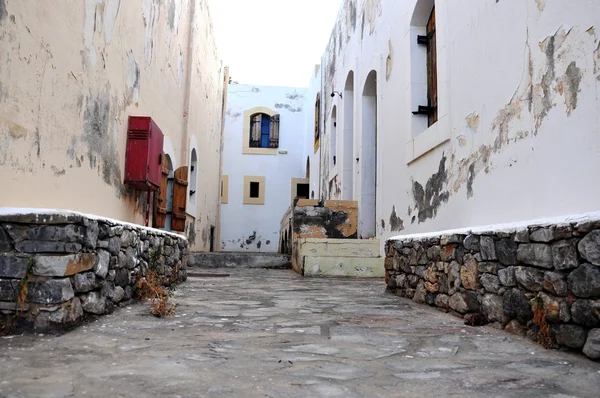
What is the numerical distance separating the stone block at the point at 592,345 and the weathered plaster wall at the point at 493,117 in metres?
0.84

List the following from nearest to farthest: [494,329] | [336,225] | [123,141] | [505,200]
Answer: [494,329] < [505,200] < [123,141] < [336,225]

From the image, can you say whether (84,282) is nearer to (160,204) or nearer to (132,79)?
(132,79)

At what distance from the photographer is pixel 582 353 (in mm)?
2029

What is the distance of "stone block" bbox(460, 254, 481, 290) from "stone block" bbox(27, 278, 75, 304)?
2384 millimetres

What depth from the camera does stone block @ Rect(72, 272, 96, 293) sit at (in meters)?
2.49

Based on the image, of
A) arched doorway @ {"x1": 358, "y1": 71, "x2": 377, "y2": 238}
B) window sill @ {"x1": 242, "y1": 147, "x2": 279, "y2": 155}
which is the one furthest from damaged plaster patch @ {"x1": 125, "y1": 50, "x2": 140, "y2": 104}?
window sill @ {"x1": 242, "y1": 147, "x2": 279, "y2": 155}

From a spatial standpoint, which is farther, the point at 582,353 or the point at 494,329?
the point at 494,329

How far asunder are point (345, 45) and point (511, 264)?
30.5 ft

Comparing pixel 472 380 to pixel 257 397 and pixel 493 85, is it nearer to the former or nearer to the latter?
pixel 257 397

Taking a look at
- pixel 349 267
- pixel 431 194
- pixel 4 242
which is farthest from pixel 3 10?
pixel 349 267

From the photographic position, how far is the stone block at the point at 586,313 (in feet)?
6.32

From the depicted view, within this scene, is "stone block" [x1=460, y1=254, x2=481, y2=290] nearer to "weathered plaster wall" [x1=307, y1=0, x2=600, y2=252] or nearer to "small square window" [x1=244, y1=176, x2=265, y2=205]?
"weathered plaster wall" [x1=307, y1=0, x2=600, y2=252]

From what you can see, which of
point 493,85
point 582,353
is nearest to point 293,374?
point 582,353

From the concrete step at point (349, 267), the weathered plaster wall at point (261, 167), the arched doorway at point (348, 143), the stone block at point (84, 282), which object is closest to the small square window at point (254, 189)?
the weathered plaster wall at point (261, 167)
